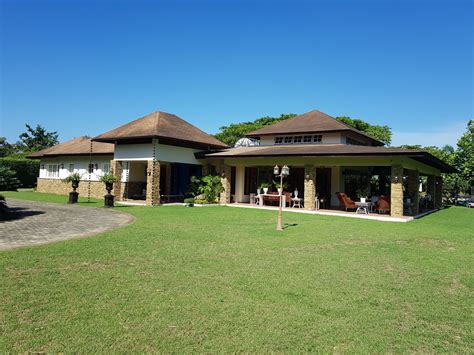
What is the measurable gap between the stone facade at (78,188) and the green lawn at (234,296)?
58.8 ft

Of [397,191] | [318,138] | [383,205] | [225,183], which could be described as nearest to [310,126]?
[318,138]

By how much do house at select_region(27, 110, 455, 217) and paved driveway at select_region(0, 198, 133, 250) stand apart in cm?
691

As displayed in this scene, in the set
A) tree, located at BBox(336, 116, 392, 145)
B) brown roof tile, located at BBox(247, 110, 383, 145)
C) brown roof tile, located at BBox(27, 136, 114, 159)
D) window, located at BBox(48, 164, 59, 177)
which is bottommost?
window, located at BBox(48, 164, 59, 177)

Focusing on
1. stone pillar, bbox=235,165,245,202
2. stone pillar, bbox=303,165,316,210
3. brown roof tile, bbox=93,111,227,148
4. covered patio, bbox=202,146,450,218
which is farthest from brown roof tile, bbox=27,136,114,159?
stone pillar, bbox=303,165,316,210

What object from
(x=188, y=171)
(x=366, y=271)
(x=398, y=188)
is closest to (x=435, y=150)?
(x=398, y=188)

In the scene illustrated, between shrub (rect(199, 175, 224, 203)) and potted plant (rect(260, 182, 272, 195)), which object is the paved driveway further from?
potted plant (rect(260, 182, 272, 195))

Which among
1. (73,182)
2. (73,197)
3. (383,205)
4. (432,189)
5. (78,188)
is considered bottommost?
(73,197)

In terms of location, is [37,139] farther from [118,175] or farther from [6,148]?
[118,175]

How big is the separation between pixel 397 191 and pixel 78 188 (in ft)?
74.5

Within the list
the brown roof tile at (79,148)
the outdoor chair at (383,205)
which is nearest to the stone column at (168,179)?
the brown roof tile at (79,148)

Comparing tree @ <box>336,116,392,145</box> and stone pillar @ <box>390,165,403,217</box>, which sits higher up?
tree @ <box>336,116,392,145</box>

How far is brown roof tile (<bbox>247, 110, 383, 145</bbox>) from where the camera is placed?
22.6m

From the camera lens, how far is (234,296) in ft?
17.6

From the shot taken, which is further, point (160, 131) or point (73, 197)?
point (160, 131)
